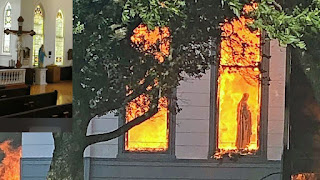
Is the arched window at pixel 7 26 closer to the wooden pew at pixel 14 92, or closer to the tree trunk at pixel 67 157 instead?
the wooden pew at pixel 14 92

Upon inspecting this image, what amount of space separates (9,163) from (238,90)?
0.90 metres

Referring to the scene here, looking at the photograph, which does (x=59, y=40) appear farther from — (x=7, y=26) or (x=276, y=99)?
(x=276, y=99)

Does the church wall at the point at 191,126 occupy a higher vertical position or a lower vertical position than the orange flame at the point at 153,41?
lower

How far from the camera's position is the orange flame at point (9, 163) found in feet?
5.41

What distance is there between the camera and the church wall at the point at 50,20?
1.63 m

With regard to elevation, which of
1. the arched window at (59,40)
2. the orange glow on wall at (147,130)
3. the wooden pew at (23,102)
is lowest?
the orange glow on wall at (147,130)

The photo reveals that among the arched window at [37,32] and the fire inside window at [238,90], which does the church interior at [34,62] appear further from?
the fire inside window at [238,90]

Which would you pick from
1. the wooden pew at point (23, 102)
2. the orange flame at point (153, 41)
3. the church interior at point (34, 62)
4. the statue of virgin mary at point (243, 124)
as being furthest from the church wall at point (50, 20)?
the statue of virgin mary at point (243, 124)

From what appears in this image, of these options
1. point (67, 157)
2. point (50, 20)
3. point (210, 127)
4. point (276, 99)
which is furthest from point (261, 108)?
point (50, 20)

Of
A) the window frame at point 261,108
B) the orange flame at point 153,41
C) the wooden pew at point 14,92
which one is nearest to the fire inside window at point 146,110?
the orange flame at point 153,41

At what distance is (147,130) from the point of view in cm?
166

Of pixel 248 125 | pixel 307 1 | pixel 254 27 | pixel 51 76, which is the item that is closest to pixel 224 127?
pixel 248 125

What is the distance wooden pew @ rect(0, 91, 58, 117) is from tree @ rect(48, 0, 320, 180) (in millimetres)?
97

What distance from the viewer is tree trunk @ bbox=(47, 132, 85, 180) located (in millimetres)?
1649
